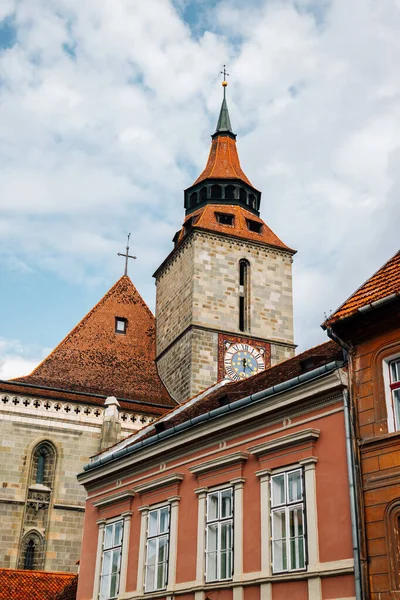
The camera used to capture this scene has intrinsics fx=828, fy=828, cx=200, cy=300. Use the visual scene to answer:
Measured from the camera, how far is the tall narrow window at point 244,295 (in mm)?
35500

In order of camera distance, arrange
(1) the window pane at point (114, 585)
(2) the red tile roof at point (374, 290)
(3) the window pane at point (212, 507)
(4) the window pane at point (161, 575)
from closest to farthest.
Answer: (2) the red tile roof at point (374, 290)
(3) the window pane at point (212, 507)
(4) the window pane at point (161, 575)
(1) the window pane at point (114, 585)

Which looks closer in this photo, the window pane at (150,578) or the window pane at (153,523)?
the window pane at (150,578)

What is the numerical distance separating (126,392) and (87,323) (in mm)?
4734

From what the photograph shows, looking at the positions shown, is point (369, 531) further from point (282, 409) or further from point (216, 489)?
point (216, 489)

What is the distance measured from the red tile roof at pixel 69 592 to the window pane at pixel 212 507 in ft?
21.2

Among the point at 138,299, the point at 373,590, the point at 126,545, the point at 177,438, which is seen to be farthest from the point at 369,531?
the point at 138,299

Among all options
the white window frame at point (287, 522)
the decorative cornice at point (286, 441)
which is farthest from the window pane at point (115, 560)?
the white window frame at point (287, 522)

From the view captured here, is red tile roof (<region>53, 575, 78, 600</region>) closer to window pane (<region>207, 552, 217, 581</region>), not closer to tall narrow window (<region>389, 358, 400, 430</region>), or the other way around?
window pane (<region>207, 552, 217, 581</region>)

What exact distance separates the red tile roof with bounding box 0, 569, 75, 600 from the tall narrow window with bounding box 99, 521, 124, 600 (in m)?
4.38

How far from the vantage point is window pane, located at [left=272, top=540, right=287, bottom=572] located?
42.1 feet

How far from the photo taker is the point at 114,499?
1759 cm

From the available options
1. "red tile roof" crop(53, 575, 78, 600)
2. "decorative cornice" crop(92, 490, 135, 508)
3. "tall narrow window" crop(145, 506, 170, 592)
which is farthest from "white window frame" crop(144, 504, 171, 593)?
"red tile roof" crop(53, 575, 78, 600)

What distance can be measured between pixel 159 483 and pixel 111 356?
19.0 metres

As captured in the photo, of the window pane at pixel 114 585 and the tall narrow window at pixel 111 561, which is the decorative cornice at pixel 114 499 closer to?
the tall narrow window at pixel 111 561
